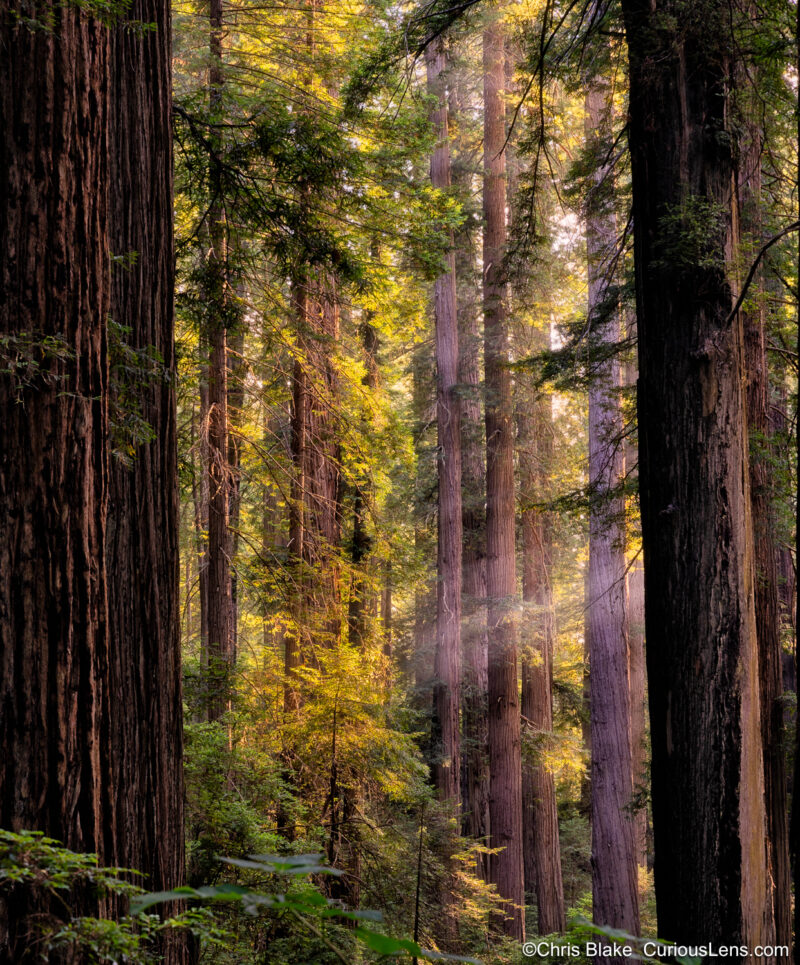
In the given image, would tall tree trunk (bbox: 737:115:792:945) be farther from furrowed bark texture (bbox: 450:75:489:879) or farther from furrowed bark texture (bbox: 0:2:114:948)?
furrowed bark texture (bbox: 450:75:489:879)

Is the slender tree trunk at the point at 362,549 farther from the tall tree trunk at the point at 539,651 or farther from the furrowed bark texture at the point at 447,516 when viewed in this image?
the tall tree trunk at the point at 539,651

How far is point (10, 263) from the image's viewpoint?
281 centimetres

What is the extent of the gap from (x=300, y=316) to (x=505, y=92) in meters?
8.81

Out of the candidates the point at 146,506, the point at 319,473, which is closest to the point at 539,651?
the point at 319,473

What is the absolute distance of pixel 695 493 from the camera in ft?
15.3

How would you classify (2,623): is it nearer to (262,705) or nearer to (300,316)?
(262,705)

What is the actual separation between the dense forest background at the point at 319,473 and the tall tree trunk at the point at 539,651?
4900mm

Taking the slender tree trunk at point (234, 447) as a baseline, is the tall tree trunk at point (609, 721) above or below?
below

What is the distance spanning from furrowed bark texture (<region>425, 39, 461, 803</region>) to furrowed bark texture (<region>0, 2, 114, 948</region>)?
12971mm

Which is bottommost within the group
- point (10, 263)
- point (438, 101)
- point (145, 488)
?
point (145, 488)

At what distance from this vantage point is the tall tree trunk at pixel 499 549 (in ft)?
47.7

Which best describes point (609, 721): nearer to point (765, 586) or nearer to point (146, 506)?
point (765, 586)

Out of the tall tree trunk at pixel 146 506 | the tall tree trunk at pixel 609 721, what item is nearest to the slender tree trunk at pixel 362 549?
the tall tree trunk at pixel 609 721

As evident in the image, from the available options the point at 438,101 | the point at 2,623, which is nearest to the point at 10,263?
the point at 2,623
